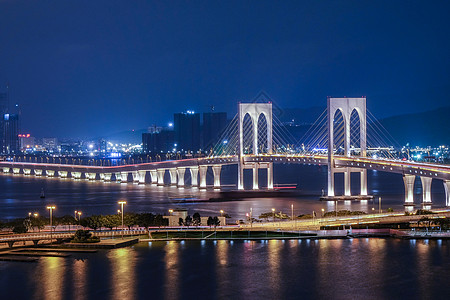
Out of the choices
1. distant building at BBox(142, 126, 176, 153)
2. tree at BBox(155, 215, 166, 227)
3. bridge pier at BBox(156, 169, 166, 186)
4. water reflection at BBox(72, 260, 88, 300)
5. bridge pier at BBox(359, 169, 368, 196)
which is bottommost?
water reflection at BBox(72, 260, 88, 300)

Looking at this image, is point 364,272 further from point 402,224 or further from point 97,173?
point 97,173

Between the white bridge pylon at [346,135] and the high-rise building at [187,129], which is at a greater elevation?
the high-rise building at [187,129]

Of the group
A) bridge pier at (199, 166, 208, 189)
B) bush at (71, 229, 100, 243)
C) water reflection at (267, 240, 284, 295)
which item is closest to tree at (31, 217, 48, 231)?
bush at (71, 229, 100, 243)

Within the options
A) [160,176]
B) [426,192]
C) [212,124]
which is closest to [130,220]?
[426,192]

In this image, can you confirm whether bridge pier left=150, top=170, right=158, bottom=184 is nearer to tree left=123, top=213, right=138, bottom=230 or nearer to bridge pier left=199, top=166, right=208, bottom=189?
bridge pier left=199, top=166, right=208, bottom=189

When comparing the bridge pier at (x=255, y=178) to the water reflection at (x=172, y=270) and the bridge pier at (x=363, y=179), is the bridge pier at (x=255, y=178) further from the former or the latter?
the water reflection at (x=172, y=270)

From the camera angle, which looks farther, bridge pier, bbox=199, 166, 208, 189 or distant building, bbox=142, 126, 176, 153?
distant building, bbox=142, 126, 176, 153

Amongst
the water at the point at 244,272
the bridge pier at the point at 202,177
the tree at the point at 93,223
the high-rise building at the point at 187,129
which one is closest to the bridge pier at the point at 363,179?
the bridge pier at the point at 202,177
